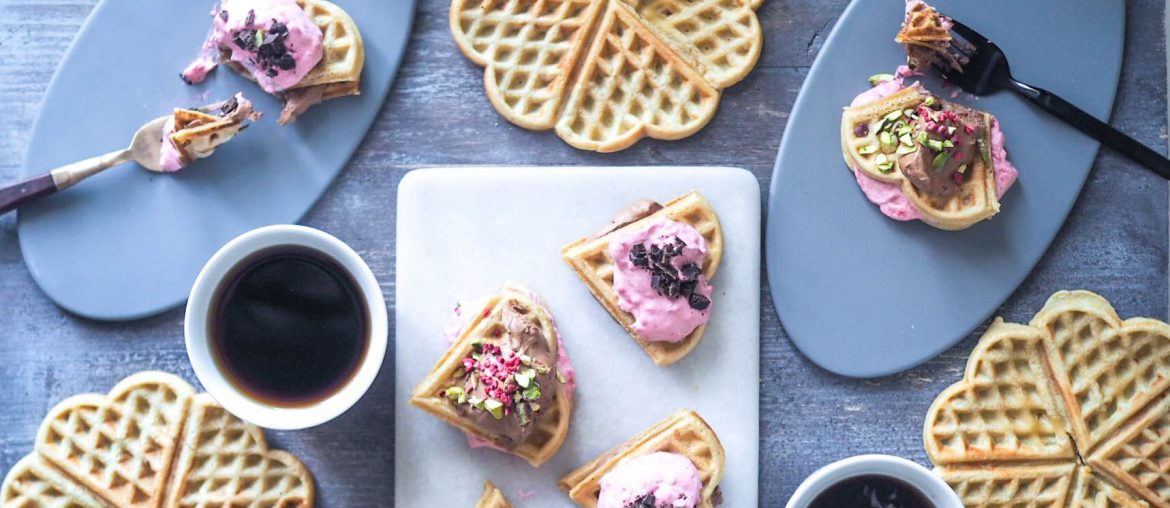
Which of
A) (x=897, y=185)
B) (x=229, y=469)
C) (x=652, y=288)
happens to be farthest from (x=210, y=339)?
(x=897, y=185)

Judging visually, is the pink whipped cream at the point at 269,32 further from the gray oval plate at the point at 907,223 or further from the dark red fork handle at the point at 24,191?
the gray oval plate at the point at 907,223

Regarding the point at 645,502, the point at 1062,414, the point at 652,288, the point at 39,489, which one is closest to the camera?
the point at 645,502

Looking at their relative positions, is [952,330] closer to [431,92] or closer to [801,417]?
[801,417]

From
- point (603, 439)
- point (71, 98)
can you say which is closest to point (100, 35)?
point (71, 98)

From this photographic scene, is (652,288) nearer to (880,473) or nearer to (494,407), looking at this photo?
(494,407)

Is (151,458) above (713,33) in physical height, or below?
below

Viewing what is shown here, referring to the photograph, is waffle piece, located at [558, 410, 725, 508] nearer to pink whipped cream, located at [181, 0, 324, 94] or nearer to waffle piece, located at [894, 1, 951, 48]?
waffle piece, located at [894, 1, 951, 48]

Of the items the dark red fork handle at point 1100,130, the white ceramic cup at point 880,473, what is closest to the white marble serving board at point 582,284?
the white ceramic cup at point 880,473
